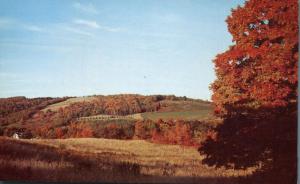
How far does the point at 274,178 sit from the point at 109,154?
289cm

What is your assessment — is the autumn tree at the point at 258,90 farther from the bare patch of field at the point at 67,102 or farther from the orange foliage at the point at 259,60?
the bare patch of field at the point at 67,102

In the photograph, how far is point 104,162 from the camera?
11.8 metres

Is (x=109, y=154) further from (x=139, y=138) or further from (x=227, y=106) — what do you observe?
(x=227, y=106)

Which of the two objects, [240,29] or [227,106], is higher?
[240,29]

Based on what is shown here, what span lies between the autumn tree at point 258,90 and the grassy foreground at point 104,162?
1.00 ft

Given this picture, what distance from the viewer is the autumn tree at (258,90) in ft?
35.5

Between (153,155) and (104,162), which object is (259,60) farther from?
(104,162)

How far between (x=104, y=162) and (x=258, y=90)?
9.77ft

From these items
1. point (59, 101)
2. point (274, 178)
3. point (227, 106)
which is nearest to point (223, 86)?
point (227, 106)

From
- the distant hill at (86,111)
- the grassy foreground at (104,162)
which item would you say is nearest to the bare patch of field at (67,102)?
the distant hill at (86,111)

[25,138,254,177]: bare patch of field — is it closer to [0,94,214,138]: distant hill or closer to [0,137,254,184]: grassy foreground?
[0,137,254,184]: grassy foreground

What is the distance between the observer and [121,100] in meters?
11.8

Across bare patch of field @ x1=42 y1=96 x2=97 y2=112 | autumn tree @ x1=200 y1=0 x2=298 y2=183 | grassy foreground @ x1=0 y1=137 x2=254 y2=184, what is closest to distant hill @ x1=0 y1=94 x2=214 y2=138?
bare patch of field @ x1=42 y1=96 x2=97 y2=112

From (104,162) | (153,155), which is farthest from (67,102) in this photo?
(153,155)
